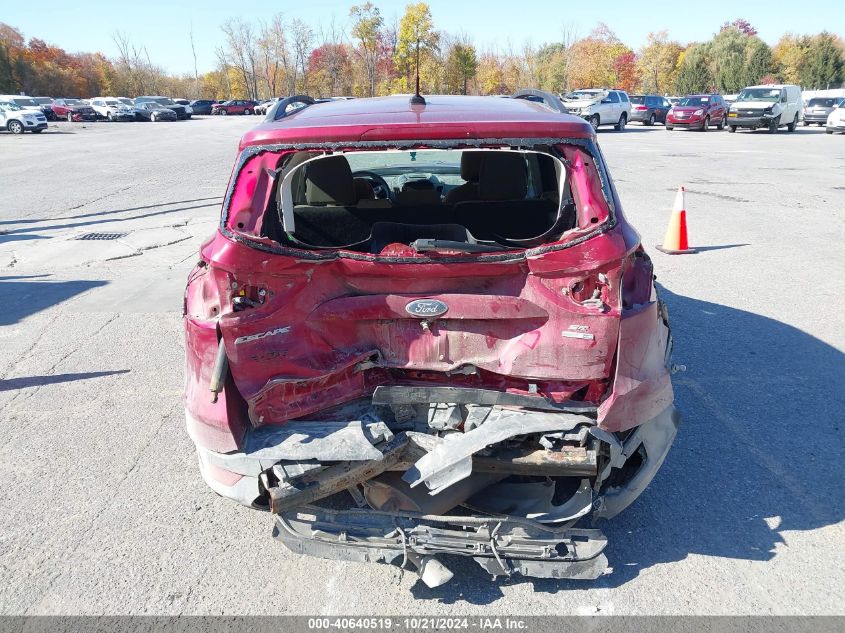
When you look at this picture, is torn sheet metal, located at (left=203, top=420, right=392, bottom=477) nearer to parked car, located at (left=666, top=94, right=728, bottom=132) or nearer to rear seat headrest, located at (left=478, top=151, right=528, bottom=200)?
rear seat headrest, located at (left=478, top=151, right=528, bottom=200)

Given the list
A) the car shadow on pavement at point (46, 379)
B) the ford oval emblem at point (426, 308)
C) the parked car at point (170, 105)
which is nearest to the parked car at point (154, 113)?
the parked car at point (170, 105)

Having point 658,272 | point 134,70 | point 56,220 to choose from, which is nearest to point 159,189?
point 56,220

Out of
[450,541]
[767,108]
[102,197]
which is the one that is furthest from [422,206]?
[767,108]

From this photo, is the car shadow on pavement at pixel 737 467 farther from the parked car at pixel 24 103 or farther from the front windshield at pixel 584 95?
the parked car at pixel 24 103

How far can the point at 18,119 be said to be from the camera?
1356 inches

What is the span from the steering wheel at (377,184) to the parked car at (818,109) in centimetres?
3484

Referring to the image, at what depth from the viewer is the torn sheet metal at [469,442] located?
2.62 m

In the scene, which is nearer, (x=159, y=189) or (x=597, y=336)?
(x=597, y=336)

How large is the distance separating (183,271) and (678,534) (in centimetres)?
636

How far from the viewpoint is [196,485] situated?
361 centimetres

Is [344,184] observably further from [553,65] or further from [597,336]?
[553,65]

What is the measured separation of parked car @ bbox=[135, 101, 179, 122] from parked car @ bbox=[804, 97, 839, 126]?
40920 millimetres

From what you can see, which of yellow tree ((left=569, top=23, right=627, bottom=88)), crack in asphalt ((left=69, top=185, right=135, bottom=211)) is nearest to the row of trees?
yellow tree ((left=569, top=23, right=627, bottom=88))

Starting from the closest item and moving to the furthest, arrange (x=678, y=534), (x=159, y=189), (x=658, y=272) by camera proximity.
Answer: (x=678, y=534), (x=658, y=272), (x=159, y=189)
